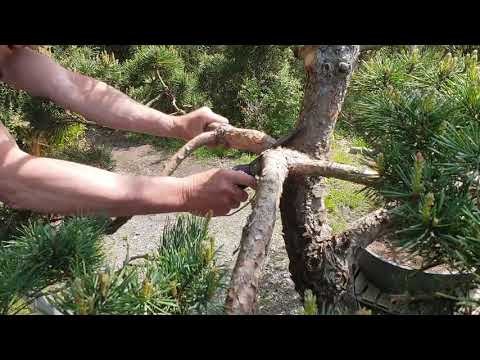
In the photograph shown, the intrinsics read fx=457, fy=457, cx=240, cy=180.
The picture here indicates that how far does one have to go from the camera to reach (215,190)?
2.68ft

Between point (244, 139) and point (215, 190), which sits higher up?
point (244, 139)

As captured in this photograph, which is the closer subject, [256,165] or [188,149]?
[256,165]

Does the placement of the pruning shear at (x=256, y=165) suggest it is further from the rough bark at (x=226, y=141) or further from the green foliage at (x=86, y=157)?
the green foliage at (x=86, y=157)

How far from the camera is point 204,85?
238cm

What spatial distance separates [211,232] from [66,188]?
1158 mm

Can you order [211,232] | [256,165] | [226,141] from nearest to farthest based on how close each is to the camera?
1. [256,165]
2. [226,141]
3. [211,232]

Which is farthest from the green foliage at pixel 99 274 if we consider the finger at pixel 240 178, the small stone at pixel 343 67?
the small stone at pixel 343 67

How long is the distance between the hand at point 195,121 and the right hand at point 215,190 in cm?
33

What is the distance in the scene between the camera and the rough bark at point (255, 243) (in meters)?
0.51

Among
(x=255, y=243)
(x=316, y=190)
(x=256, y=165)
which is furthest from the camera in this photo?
(x=316, y=190)

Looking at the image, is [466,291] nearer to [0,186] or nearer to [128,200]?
[128,200]

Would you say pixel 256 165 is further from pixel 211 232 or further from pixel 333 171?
pixel 211 232

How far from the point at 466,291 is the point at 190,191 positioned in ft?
1.45

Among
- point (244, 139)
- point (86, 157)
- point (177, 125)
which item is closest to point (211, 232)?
point (86, 157)
